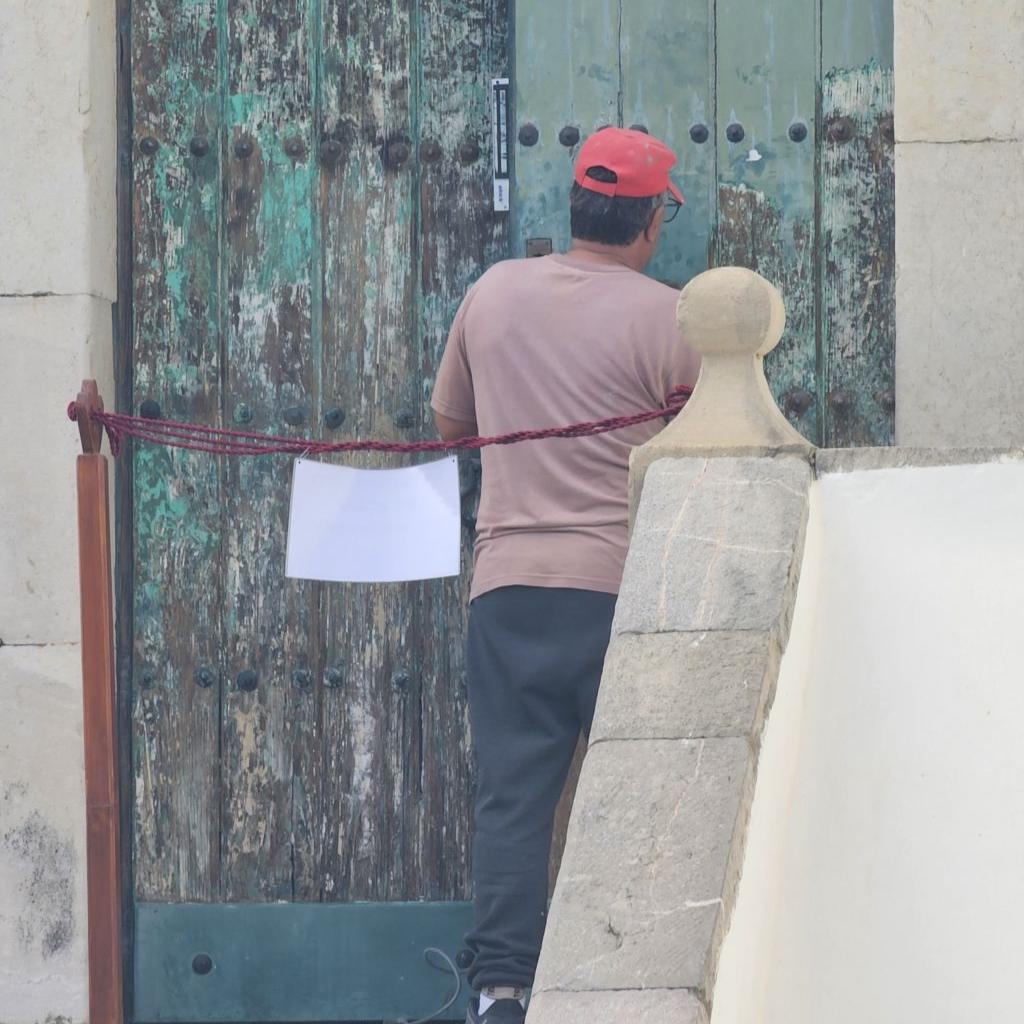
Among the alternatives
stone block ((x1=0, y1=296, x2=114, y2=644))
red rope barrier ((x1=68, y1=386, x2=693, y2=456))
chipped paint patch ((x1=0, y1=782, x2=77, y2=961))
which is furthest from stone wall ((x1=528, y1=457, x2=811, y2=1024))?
chipped paint patch ((x1=0, y1=782, x2=77, y2=961))

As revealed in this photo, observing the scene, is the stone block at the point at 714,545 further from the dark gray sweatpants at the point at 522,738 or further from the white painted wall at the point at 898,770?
the dark gray sweatpants at the point at 522,738

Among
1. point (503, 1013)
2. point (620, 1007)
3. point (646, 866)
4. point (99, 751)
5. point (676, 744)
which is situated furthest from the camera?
point (99, 751)

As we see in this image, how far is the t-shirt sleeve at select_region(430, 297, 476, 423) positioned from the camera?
12.2 feet

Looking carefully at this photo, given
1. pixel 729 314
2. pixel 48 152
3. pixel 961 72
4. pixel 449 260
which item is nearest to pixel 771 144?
pixel 961 72

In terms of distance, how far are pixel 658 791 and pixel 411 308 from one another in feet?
6.23

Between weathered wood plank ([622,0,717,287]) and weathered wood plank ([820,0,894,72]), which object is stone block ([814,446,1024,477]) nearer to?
weathered wood plank ([622,0,717,287])

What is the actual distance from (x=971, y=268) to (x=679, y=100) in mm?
720

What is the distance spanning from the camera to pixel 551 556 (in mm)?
3500

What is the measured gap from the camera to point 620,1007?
2.34m

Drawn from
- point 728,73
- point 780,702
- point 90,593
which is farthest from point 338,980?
point 728,73

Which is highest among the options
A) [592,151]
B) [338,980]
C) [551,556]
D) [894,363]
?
[592,151]

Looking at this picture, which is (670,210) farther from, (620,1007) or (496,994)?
(620,1007)

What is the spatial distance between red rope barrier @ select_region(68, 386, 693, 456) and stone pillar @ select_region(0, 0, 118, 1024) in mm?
211

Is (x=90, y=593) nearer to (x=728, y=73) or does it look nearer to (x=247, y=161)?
(x=247, y=161)
